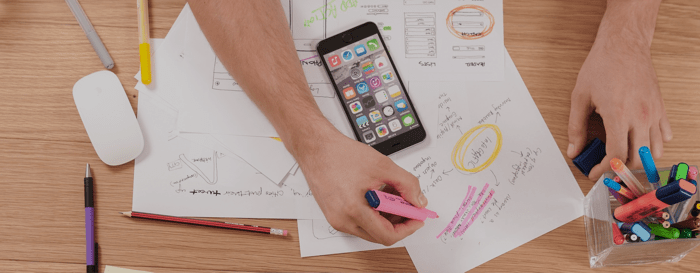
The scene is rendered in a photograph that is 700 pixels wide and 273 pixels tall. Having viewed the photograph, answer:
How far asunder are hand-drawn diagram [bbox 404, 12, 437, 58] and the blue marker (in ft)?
1.16

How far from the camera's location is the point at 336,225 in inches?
27.5

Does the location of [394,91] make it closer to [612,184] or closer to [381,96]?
[381,96]

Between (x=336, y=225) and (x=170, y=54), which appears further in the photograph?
(x=170, y=54)

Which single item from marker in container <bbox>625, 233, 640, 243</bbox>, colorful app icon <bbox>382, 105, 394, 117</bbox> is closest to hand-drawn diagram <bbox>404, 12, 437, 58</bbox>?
colorful app icon <bbox>382, 105, 394, 117</bbox>

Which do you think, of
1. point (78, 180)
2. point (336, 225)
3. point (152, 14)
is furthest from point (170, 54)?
point (336, 225)

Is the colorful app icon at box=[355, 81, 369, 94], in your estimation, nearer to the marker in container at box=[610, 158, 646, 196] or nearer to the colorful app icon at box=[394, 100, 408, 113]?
the colorful app icon at box=[394, 100, 408, 113]

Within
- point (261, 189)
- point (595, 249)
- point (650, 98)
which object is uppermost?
point (650, 98)

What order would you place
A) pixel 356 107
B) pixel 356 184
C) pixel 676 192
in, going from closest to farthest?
pixel 676 192 < pixel 356 184 < pixel 356 107

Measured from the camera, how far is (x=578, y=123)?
765 millimetres

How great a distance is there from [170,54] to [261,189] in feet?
0.96

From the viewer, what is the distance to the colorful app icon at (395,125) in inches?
30.7

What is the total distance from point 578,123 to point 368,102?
0.36 metres

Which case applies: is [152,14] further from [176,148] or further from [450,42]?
[450,42]

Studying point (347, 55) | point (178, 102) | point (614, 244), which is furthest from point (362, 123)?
point (614, 244)
